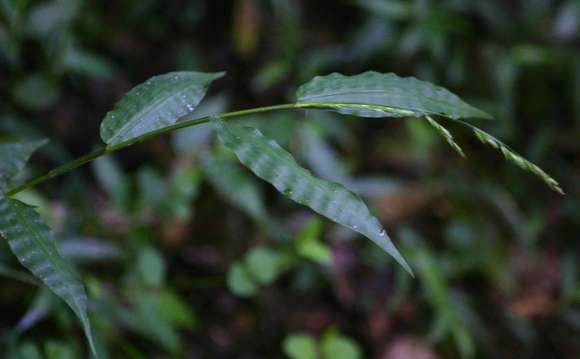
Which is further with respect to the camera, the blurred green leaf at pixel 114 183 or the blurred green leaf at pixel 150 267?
the blurred green leaf at pixel 114 183

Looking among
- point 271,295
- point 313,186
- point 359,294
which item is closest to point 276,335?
point 271,295

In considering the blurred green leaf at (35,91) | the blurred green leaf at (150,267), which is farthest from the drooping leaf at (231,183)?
the blurred green leaf at (35,91)

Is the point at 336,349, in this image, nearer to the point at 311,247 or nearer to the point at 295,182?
the point at 311,247

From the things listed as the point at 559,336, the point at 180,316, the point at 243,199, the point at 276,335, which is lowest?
the point at 559,336

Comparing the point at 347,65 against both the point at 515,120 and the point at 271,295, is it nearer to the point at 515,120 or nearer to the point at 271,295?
the point at 515,120

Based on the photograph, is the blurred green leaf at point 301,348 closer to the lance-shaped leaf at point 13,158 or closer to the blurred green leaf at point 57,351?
the blurred green leaf at point 57,351

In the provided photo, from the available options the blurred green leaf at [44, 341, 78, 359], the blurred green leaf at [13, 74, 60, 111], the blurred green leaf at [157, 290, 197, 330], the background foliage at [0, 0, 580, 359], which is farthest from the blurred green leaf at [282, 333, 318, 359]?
the blurred green leaf at [13, 74, 60, 111]
